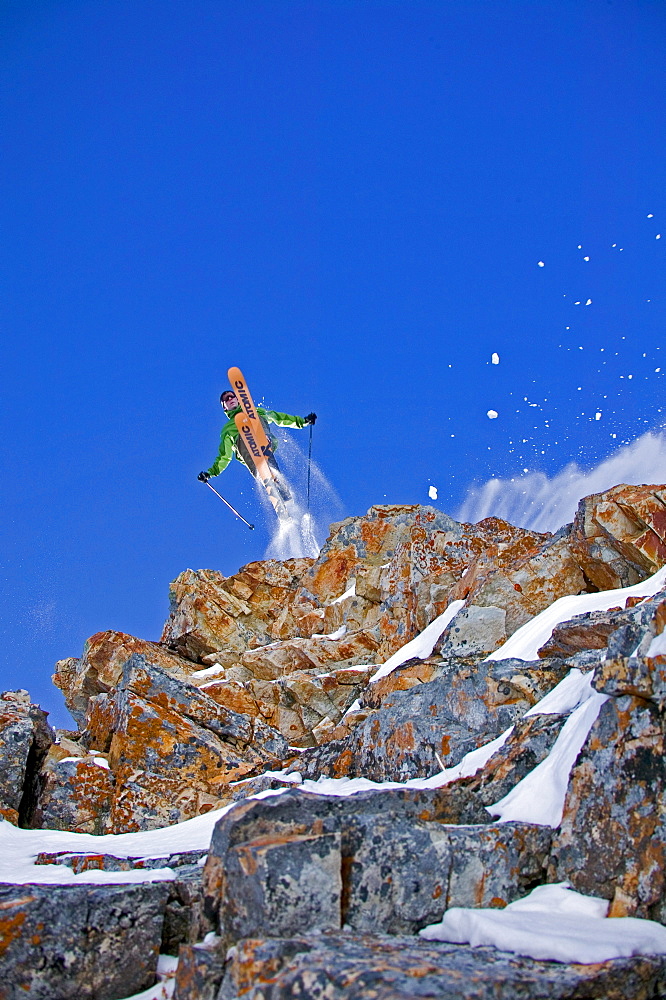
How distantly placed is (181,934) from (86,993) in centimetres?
92

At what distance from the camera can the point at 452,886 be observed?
5.67 metres

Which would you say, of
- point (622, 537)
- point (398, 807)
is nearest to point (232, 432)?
point (622, 537)

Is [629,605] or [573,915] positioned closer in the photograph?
[573,915]

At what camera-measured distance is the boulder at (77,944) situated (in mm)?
6055

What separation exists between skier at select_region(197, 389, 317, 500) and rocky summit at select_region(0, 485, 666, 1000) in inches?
702

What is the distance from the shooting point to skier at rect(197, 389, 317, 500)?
117 feet

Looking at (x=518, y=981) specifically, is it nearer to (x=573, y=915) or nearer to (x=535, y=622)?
(x=573, y=915)

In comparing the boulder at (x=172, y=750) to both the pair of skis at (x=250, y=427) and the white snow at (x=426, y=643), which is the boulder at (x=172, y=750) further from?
the pair of skis at (x=250, y=427)

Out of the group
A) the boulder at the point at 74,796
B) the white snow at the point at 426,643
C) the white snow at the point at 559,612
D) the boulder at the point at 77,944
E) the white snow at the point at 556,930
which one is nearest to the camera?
the white snow at the point at 556,930

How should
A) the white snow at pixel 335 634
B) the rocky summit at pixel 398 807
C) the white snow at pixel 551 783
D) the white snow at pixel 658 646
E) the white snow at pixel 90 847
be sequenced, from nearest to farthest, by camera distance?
the rocky summit at pixel 398 807 → the white snow at pixel 658 646 → the white snow at pixel 551 783 → the white snow at pixel 90 847 → the white snow at pixel 335 634

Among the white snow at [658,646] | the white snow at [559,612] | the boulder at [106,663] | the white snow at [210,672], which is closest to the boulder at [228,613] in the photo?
the white snow at [210,672]

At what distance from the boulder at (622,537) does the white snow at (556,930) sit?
829 cm

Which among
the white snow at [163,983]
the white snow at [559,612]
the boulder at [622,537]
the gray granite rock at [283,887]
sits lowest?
the white snow at [163,983]

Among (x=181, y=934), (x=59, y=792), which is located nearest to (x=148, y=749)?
(x=59, y=792)
